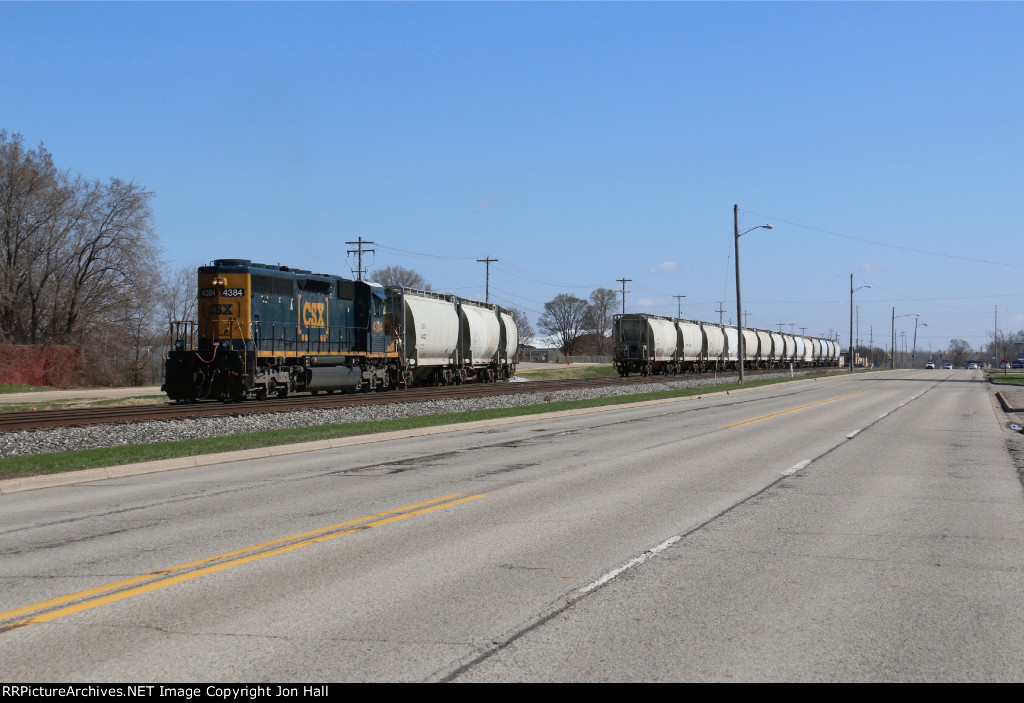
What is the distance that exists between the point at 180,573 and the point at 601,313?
532 ft

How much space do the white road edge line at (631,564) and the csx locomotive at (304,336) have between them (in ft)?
71.8

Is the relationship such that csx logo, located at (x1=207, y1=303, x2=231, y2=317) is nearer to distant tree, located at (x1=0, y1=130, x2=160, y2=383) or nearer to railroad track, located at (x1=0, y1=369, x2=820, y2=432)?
railroad track, located at (x1=0, y1=369, x2=820, y2=432)

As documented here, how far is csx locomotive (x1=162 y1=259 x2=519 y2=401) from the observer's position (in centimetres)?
2830

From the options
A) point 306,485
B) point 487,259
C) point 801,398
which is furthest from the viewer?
point 487,259

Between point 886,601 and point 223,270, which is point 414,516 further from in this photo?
point 223,270

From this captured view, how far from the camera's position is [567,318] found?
164250 mm

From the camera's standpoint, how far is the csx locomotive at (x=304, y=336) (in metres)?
28.3

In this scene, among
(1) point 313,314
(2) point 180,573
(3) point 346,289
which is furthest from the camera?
(3) point 346,289

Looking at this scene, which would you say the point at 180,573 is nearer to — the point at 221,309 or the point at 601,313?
the point at 221,309

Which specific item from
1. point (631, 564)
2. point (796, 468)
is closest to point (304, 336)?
point (796, 468)

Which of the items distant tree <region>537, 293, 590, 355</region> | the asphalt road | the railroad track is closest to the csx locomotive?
the railroad track

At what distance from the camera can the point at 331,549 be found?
812 centimetres
